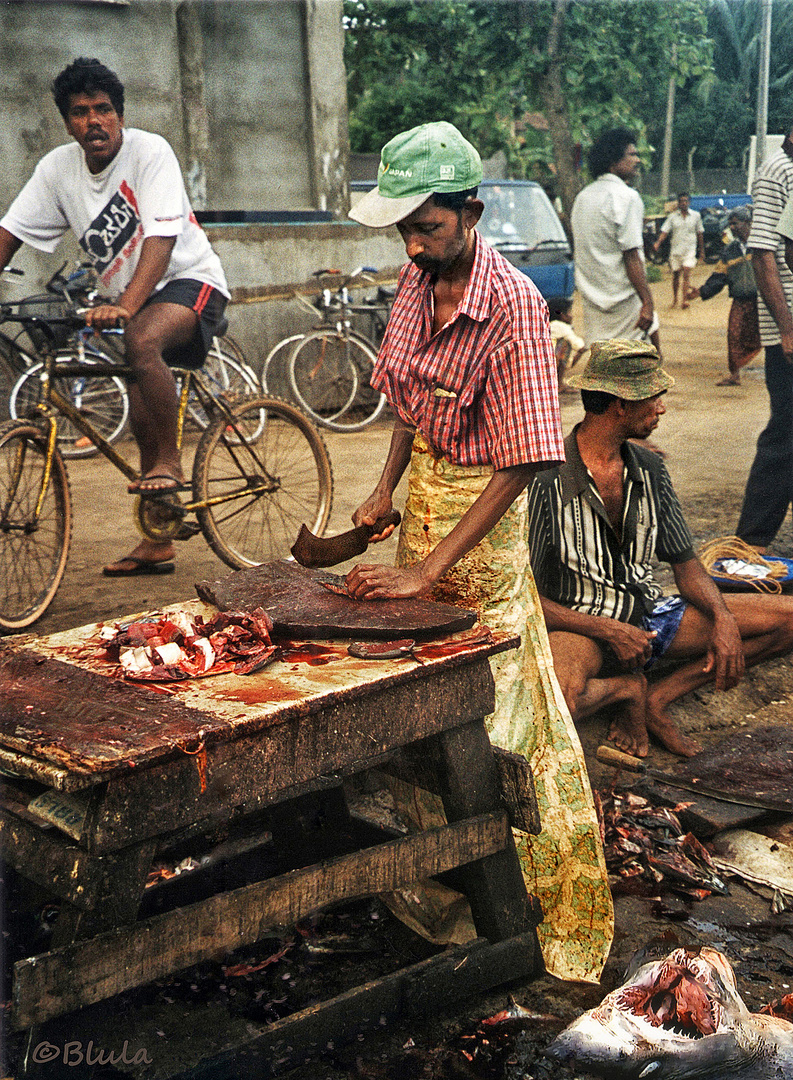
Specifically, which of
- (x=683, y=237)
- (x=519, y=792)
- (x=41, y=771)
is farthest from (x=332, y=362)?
(x=683, y=237)

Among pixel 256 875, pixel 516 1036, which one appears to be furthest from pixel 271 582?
pixel 516 1036

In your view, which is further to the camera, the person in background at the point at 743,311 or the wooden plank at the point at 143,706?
the person in background at the point at 743,311

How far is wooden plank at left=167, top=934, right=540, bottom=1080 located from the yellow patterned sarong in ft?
0.50

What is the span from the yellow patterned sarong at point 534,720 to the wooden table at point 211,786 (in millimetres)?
137

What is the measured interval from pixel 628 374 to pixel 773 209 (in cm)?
255

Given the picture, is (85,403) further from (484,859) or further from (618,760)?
(484,859)

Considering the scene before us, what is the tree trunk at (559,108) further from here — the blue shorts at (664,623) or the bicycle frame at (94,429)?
the blue shorts at (664,623)

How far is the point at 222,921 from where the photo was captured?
2.20m

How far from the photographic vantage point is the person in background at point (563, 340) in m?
11.3

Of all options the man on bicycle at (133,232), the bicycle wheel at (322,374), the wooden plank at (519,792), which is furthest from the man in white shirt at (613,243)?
the wooden plank at (519,792)

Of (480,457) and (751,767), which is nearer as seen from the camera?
(480,457)

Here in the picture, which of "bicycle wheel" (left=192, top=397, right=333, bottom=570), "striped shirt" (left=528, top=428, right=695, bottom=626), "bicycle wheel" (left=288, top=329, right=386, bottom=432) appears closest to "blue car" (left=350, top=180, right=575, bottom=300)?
"bicycle wheel" (left=288, top=329, right=386, bottom=432)

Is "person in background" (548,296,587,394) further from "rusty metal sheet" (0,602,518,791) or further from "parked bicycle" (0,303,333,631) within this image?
"rusty metal sheet" (0,602,518,791)

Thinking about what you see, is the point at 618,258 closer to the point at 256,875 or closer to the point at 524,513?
the point at 524,513
